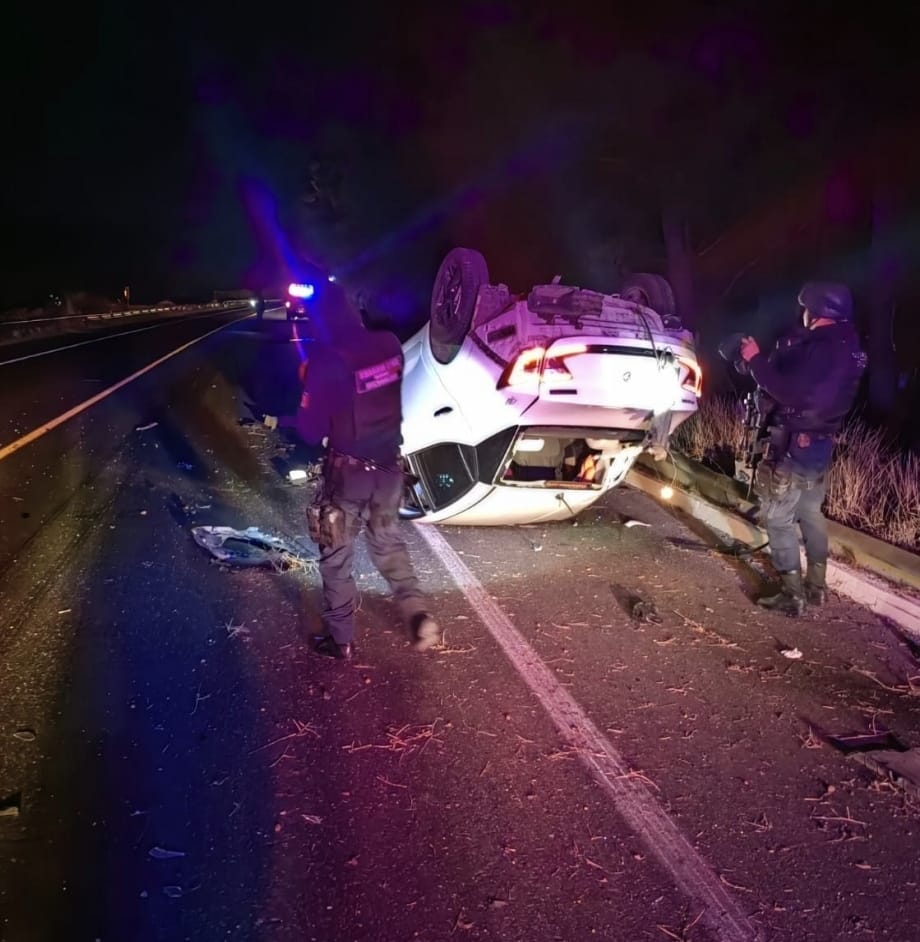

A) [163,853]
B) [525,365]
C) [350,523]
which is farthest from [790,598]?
[163,853]

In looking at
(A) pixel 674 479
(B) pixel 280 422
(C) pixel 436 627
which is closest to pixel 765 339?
(A) pixel 674 479

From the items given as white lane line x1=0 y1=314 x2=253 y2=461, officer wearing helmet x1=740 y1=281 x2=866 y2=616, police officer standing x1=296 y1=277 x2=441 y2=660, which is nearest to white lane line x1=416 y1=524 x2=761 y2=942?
police officer standing x1=296 y1=277 x2=441 y2=660

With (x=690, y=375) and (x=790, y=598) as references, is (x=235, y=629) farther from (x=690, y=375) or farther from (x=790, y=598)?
(x=790, y=598)

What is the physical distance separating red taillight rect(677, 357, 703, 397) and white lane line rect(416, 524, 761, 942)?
6.13ft

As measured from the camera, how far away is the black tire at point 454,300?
5203 mm

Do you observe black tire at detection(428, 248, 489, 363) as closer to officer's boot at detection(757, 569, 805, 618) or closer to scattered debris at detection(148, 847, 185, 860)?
officer's boot at detection(757, 569, 805, 618)

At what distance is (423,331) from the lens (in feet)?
19.5

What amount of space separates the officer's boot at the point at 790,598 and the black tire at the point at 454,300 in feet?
8.34

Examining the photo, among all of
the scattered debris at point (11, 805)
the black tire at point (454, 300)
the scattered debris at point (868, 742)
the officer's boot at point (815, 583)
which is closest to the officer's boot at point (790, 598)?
the officer's boot at point (815, 583)

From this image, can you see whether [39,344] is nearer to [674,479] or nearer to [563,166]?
[563,166]

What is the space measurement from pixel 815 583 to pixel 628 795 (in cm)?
245

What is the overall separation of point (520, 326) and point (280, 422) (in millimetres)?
5937

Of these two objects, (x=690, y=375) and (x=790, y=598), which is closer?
(x=790, y=598)

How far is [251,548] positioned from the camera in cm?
553
